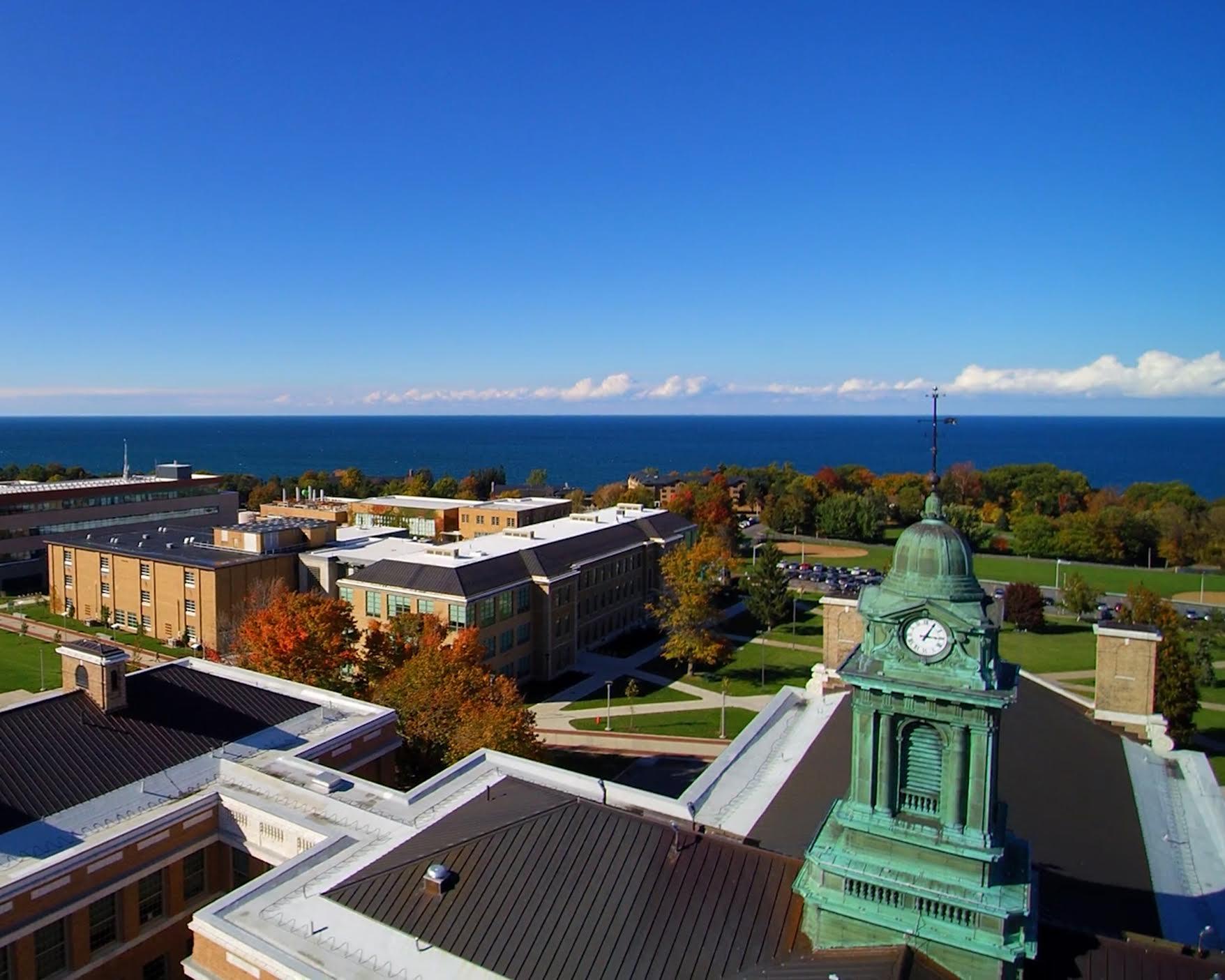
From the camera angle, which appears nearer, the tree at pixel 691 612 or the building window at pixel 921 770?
the building window at pixel 921 770

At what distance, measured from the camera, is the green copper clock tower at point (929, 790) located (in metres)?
13.8

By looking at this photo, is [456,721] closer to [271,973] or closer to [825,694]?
[825,694]

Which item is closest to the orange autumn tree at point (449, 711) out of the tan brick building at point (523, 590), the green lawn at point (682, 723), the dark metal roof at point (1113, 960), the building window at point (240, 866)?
the building window at point (240, 866)

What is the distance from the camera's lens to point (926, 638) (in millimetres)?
14211

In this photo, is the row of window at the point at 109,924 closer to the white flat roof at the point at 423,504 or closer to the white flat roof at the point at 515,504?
the white flat roof at the point at 515,504

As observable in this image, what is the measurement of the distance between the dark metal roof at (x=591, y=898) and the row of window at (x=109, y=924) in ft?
32.6

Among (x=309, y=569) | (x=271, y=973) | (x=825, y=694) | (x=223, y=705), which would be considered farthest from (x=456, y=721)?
(x=309, y=569)

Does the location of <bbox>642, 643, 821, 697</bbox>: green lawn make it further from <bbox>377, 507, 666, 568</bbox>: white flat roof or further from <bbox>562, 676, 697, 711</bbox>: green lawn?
<bbox>377, 507, 666, 568</bbox>: white flat roof

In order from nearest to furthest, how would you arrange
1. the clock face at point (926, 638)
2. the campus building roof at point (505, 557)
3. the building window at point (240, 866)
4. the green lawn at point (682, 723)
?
the clock face at point (926, 638), the building window at point (240, 866), the green lawn at point (682, 723), the campus building roof at point (505, 557)

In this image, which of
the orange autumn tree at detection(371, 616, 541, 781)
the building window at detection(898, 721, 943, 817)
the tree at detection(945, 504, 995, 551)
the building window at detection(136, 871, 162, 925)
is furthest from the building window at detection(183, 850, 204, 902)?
the tree at detection(945, 504, 995, 551)

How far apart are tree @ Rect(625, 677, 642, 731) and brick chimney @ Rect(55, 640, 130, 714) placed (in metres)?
28.6

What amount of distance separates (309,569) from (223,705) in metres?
37.8

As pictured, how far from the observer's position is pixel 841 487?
15762 centimetres

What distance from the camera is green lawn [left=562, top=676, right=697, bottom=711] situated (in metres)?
54.5
